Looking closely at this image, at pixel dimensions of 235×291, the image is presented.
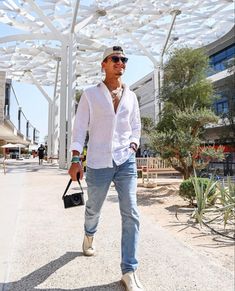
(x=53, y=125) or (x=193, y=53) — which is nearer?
(x=193, y=53)

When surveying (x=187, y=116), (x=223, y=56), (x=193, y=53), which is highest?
(x=223, y=56)

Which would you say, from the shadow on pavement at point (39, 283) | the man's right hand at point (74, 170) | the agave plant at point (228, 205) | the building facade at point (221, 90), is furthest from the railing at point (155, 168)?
the man's right hand at point (74, 170)

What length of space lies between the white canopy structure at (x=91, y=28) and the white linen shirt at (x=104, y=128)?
16542mm

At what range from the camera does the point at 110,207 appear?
22.1 ft

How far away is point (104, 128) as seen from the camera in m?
2.77

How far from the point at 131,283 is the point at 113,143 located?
1119 millimetres

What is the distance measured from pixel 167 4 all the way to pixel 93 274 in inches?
1113

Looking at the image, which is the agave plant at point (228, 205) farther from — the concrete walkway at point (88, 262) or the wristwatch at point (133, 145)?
the wristwatch at point (133, 145)

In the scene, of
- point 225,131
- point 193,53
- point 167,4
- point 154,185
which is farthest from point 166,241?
point 167,4

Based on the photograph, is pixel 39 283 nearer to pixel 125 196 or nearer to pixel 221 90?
pixel 125 196

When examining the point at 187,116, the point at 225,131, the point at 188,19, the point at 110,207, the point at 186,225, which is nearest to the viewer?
the point at 186,225

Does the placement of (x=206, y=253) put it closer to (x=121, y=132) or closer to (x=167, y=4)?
(x=121, y=132)

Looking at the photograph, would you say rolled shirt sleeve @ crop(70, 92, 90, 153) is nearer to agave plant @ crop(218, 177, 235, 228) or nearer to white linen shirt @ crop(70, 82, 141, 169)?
white linen shirt @ crop(70, 82, 141, 169)

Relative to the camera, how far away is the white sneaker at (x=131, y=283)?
99.2 inches
